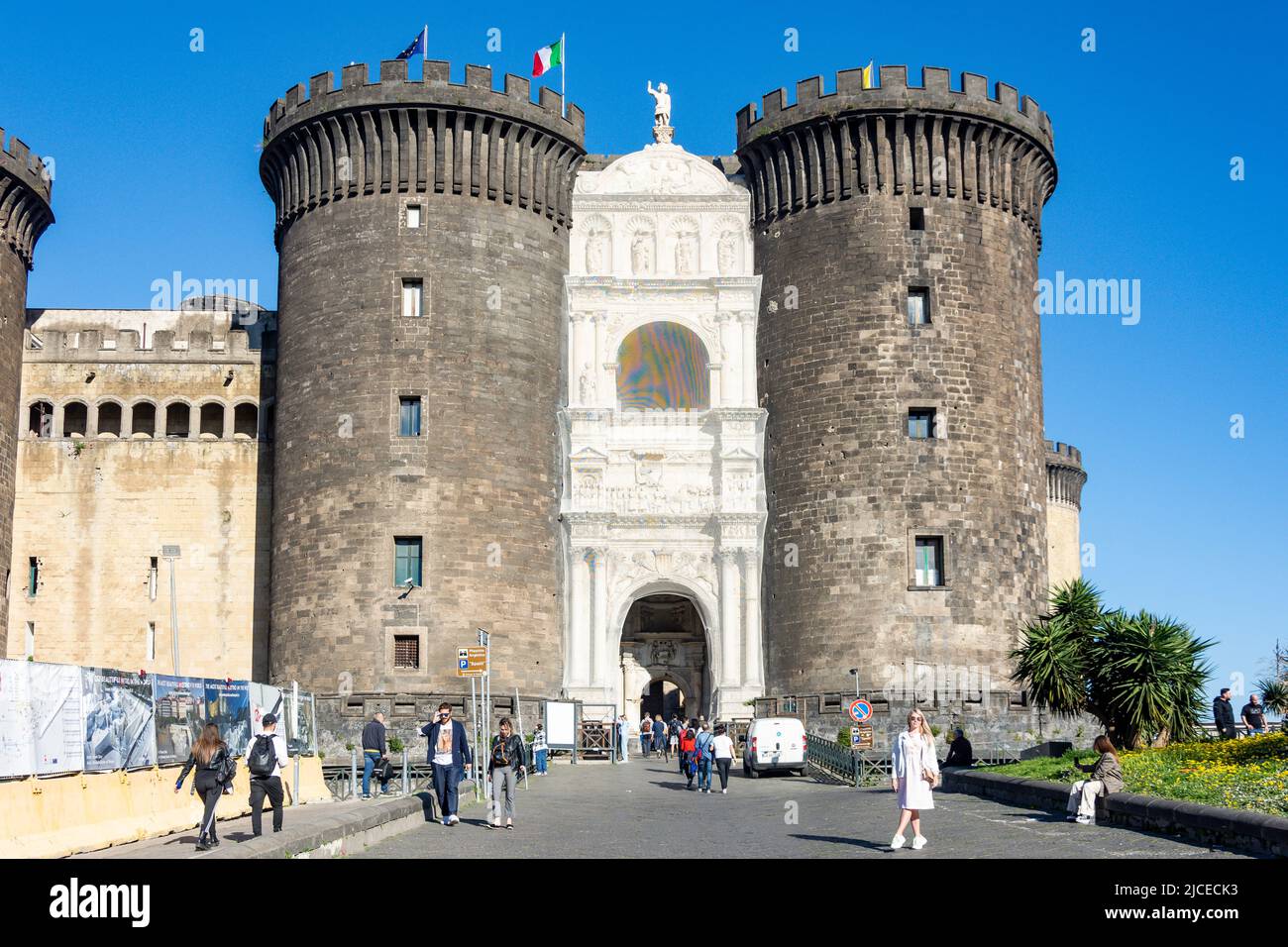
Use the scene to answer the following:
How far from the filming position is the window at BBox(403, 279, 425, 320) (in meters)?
48.1

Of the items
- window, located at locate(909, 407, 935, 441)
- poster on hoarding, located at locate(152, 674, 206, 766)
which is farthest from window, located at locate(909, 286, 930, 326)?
poster on hoarding, located at locate(152, 674, 206, 766)

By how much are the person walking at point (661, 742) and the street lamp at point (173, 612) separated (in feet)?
47.7

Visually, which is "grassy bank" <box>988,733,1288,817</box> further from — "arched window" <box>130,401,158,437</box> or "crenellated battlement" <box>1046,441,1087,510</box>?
"crenellated battlement" <box>1046,441,1087,510</box>

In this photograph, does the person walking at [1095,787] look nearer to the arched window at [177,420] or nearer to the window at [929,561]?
the window at [929,561]

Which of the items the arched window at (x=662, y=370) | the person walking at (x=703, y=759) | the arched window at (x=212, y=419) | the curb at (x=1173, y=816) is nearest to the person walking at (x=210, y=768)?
the curb at (x=1173, y=816)

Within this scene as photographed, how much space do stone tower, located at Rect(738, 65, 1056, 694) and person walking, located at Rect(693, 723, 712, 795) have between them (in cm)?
1142

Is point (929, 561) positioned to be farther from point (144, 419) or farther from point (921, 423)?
point (144, 419)

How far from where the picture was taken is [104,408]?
52281mm

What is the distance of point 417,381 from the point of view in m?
47.2
